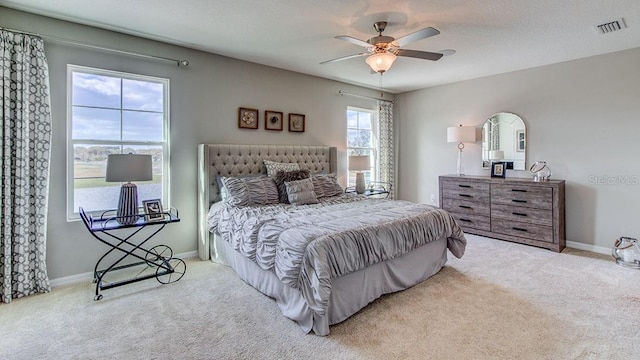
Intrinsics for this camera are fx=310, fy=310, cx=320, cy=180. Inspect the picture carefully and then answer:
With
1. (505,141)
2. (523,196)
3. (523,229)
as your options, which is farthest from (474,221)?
(505,141)

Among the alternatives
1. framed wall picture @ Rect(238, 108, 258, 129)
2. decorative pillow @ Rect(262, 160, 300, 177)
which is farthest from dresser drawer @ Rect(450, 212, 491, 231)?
framed wall picture @ Rect(238, 108, 258, 129)

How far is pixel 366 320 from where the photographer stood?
2.42 meters

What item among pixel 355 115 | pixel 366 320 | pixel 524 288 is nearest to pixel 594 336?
pixel 524 288

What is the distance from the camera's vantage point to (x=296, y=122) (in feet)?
16.1

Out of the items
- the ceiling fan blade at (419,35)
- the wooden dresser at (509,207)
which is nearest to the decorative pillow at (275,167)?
the ceiling fan blade at (419,35)

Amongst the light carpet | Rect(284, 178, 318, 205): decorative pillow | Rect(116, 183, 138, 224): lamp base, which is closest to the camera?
the light carpet

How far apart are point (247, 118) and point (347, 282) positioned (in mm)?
2813

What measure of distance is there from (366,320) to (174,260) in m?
2.51

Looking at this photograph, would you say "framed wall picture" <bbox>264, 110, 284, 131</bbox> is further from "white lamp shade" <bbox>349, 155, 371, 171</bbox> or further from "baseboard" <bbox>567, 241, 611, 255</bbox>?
"baseboard" <bbox>567, 241, 611, 255</bbox>

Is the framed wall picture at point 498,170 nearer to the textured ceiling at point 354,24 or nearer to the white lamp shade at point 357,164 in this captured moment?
the textured ceiling at point 354,24

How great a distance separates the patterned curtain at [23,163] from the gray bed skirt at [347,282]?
5.50 feet

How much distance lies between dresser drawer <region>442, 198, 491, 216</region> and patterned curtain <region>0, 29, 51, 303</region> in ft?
17.1

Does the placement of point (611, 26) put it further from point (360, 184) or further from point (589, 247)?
point (360, 184)

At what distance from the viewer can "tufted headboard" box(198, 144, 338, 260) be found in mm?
3799
